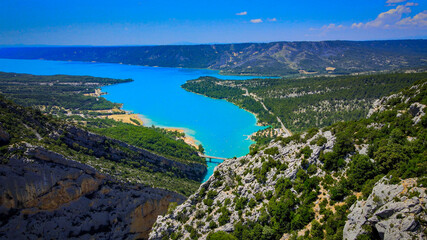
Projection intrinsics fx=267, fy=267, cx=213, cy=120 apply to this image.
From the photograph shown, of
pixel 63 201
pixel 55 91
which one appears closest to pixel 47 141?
pixel 63 201

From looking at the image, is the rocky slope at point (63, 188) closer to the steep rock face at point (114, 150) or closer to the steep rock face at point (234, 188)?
the steep rock face at point (114, 150)

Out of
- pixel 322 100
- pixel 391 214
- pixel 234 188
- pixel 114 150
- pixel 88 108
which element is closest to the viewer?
pixel 391 214

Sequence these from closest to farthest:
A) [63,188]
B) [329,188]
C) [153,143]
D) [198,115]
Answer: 1. [329,188]
2. [63,188]
3. [153,143]
4. [198,115]

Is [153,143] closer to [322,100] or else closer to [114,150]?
[114,150]

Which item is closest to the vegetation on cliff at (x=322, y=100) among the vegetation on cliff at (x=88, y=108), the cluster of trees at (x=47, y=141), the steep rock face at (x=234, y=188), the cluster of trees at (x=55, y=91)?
the vegetation on cliff at (x=88, y=108)

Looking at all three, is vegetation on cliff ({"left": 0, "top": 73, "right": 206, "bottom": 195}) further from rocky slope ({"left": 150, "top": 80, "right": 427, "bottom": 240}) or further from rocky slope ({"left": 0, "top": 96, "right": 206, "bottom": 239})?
rocky slope ({"left": 150, "top": 80, "right": 427, "bottom": 240})

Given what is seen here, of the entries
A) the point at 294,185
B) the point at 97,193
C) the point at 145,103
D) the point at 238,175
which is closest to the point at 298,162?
the point at 294,185
